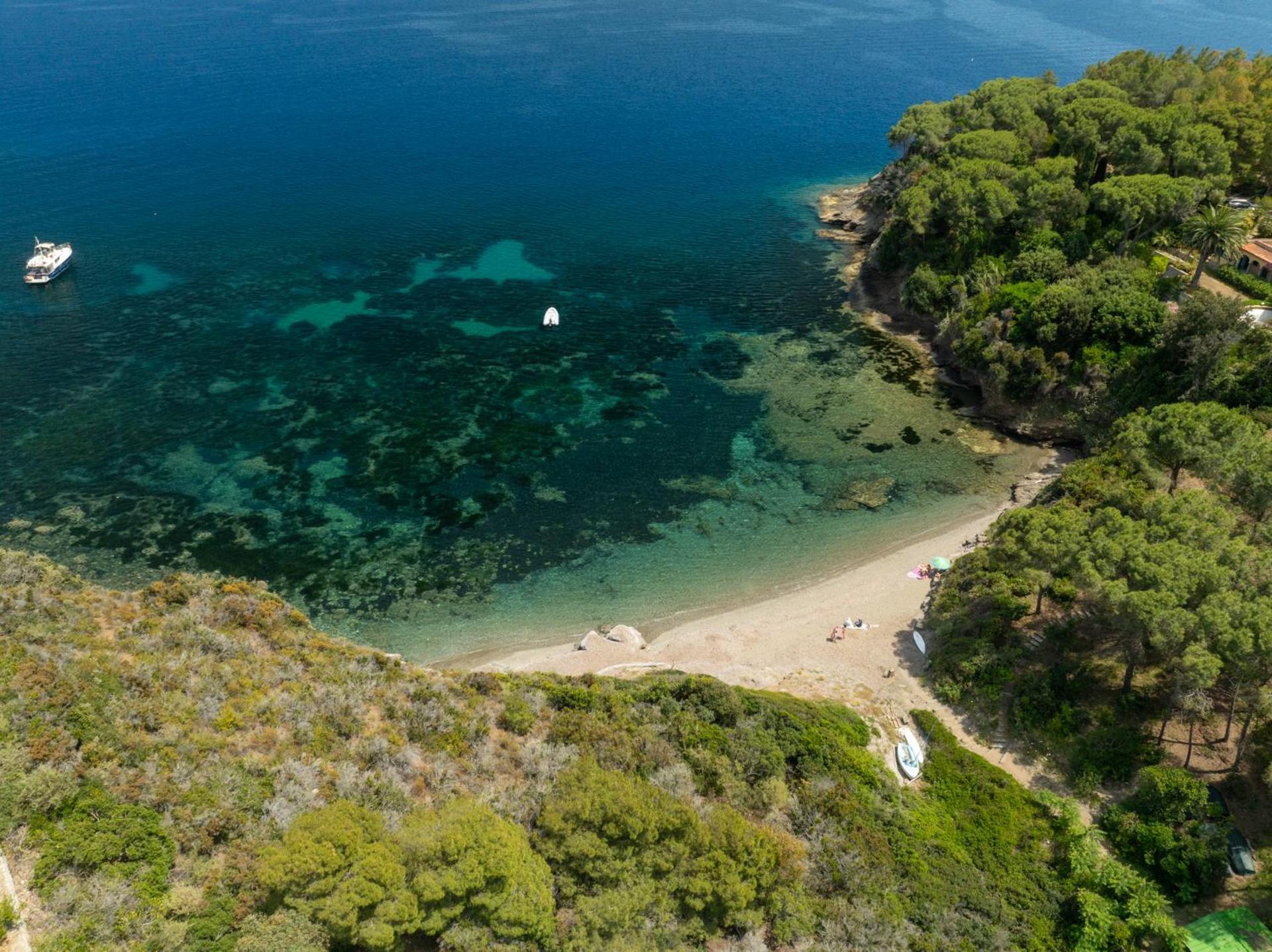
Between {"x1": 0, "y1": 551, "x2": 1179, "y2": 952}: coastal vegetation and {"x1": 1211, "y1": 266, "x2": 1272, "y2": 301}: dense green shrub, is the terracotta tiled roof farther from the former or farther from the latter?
{"x1": 0, "y1": 551, "x2": 1179, "y2": 952}: coastal vegetation

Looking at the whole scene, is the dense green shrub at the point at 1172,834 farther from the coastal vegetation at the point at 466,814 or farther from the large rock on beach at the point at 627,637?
the large rock on beach at the point at 627,637

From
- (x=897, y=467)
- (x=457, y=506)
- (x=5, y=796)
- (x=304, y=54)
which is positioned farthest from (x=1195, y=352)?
(x=304, y=54)

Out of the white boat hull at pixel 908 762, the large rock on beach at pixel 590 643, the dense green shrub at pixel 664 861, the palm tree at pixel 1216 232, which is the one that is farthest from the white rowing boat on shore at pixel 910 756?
the palm tree at pixel 1216 232

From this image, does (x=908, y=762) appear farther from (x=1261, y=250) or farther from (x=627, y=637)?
(x=1261, y=250)

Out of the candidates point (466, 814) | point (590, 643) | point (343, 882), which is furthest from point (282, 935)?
point (590, 643)

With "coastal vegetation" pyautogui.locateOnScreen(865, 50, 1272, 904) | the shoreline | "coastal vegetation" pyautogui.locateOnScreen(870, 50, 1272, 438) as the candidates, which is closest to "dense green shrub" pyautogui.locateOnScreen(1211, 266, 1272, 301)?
"coastal vegetation" pyautogui.locateOnScreen(865, 50, 1272, 904)

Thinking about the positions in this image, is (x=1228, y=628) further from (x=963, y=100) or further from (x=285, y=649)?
(x=963, y=100)
